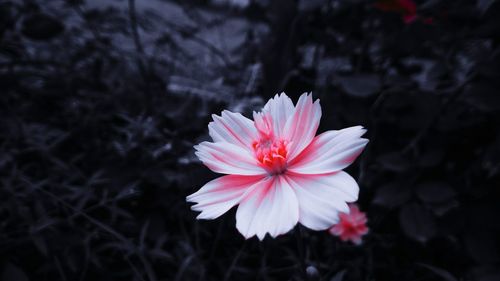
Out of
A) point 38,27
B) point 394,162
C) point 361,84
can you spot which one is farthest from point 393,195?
point 38,27

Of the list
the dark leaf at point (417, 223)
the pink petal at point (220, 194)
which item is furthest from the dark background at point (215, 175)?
the pink petal at point (220, 194)

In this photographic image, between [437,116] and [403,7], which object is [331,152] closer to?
[437,116]

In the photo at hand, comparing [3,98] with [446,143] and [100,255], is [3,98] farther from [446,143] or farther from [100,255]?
[446,143]

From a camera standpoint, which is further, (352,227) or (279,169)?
(352,227)

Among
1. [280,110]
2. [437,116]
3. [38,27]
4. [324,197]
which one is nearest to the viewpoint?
[324,197]

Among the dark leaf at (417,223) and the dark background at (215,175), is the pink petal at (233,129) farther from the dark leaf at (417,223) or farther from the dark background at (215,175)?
the dark leaf at (417,223)

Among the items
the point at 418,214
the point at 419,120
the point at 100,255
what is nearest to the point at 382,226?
the point at 418,214
